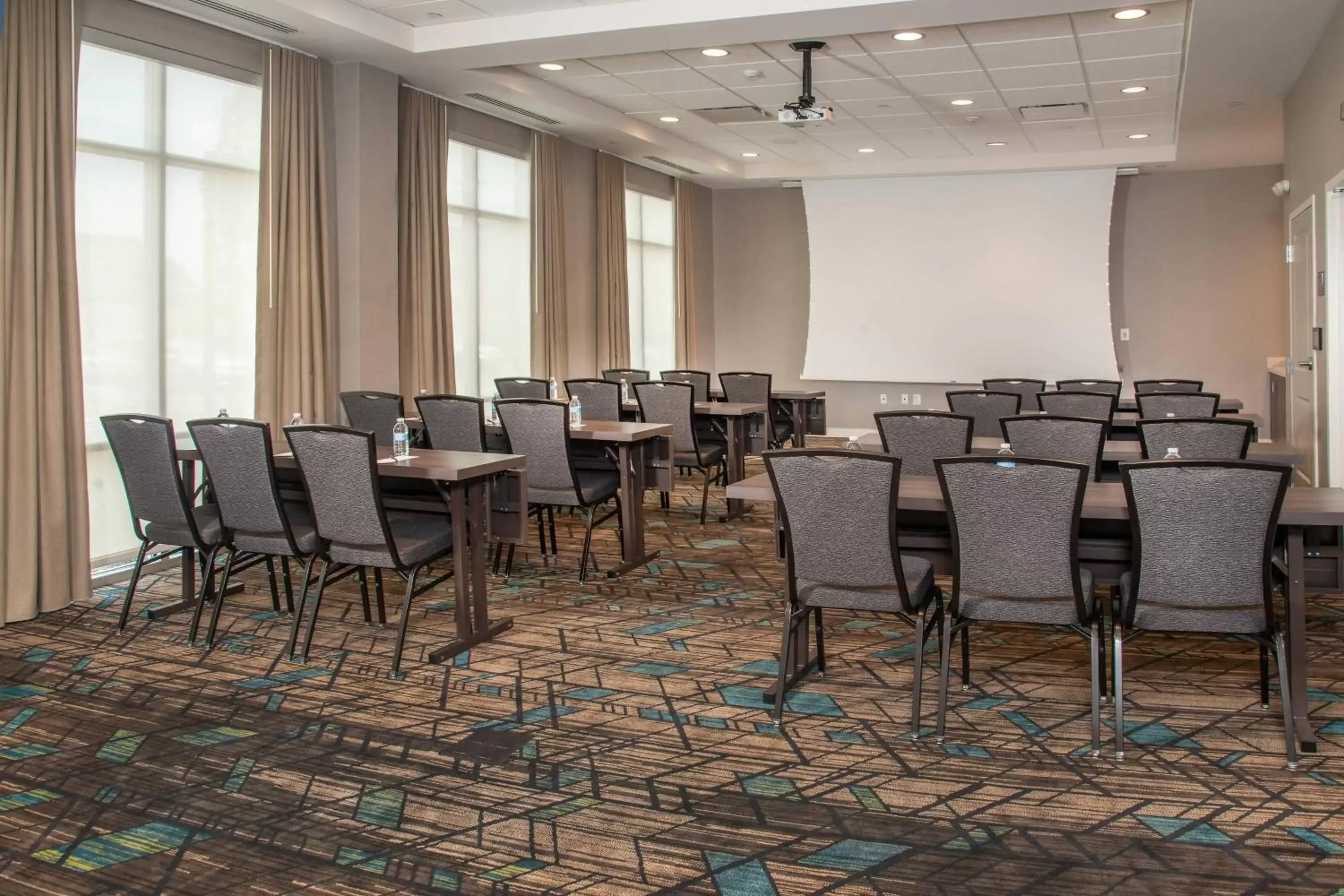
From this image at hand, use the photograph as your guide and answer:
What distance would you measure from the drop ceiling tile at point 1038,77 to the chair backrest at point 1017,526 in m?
5.44

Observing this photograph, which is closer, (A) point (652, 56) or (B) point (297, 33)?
(B) point (297, 33)

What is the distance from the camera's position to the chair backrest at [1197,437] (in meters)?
4.50

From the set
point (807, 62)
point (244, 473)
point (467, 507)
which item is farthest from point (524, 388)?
point (244, 473)

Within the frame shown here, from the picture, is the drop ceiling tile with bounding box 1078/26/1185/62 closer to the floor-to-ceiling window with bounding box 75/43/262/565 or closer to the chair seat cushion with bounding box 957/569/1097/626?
the chair seat cushion with bounding box 957/569/1097/626

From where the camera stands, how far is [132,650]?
4.63 meters

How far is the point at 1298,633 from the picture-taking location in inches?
133

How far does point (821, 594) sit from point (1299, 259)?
223 inches

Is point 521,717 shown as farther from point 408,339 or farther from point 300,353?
point 408,339

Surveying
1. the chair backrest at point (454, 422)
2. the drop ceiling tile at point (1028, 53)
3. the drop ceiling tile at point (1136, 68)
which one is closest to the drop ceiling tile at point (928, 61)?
the drop ceiling tile at point (1028, 53)

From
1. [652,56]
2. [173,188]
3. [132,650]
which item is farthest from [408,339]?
[132,650]

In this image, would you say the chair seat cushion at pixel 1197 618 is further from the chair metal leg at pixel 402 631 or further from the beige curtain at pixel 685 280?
the beige curtain at pixel 685 280

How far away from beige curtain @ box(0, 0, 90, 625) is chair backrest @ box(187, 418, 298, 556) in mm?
1182

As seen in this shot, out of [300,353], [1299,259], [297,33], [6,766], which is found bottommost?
[6,766]

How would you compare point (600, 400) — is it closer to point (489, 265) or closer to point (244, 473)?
point (489, 265)
